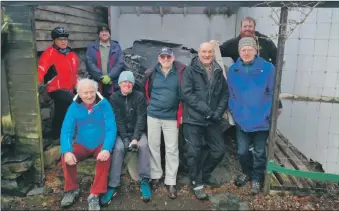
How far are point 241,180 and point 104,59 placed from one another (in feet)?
9.75

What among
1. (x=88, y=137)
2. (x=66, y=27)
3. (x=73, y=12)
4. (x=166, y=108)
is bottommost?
(x=88, y=137)

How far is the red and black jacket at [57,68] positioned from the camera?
4688mm

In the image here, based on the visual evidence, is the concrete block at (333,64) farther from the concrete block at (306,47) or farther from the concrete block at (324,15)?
the concrete block at (324,15)

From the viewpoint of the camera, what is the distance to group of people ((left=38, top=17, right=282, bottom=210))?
400cm

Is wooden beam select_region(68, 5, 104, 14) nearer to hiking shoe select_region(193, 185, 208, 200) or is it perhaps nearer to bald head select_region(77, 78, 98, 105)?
bald head select_region(77, 78, 98, 105)

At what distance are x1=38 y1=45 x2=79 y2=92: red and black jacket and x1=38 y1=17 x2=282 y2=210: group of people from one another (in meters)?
1.00

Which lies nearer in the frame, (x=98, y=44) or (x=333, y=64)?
(x=333, y=64)

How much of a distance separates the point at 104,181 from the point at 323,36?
3961mm

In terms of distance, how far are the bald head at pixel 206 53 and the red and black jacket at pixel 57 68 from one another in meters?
2.18

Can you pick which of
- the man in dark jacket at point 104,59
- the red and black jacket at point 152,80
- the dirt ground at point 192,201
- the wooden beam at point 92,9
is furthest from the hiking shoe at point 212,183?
the wooden beam at point 92,9

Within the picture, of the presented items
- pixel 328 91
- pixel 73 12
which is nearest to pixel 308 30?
pixel 328 91

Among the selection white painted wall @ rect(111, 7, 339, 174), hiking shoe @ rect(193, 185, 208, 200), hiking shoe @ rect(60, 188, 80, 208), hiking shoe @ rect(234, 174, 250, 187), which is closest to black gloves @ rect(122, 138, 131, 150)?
hiking shoe @ rect(60, 188, 80, 208)

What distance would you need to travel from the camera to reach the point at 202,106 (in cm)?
396

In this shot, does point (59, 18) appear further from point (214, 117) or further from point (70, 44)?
point (214, 117)
